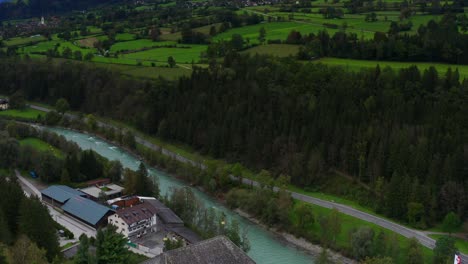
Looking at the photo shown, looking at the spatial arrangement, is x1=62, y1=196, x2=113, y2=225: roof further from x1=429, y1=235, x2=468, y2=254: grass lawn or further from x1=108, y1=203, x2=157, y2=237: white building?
x1=429, y1=235, x2=468, y2=254: grass lawn

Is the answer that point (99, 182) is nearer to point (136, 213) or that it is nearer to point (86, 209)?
point (86, 209)

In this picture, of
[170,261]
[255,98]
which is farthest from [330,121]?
[170,261]

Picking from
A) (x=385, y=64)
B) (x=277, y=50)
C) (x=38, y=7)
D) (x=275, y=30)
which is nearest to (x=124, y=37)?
(x=275, y=30)

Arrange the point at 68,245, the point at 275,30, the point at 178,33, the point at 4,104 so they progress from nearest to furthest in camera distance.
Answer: the point at 68,245
the point at 4,104
the point at 275,30
the point at 178,33

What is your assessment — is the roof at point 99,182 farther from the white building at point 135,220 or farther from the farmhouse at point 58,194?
the white building at point 135,220

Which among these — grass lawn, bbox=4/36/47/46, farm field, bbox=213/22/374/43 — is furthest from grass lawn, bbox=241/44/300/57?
grass lawn, bbox=4/36/47/46
